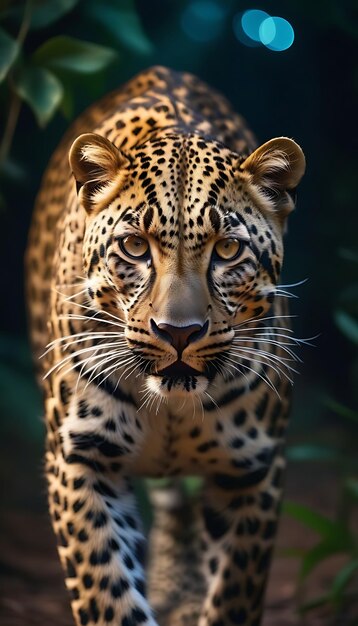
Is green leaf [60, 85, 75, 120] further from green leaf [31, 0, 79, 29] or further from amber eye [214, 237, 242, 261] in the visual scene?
amber eye [214, 237, 242, 261]

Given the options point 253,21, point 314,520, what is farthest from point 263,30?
point 314,520

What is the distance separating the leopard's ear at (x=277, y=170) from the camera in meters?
3.63

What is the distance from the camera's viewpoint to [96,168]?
12.3 feet

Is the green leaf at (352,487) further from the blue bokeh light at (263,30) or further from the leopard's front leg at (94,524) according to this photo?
the blue bokeh light at (263,30)

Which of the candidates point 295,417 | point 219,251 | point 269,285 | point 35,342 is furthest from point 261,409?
point 295,417

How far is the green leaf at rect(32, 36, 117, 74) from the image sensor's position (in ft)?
16.9

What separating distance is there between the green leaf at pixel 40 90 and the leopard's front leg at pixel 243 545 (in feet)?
6.23

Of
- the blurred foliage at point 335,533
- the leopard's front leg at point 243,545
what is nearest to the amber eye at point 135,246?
the leopard's front leg at point 243,545

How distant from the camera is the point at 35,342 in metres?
5.62

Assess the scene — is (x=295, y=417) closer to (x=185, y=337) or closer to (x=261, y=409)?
(x=261, y=409)

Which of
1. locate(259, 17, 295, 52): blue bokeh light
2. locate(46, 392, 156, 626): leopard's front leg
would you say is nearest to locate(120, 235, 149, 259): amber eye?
locate(46, 392, 156, 626): leopard's front leg

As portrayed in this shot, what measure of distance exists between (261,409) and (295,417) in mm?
4295

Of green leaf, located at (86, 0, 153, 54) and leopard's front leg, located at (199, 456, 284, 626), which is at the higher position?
green leaf, located at (86, 0, 153, 54)

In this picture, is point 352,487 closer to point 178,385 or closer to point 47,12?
point 178,385
